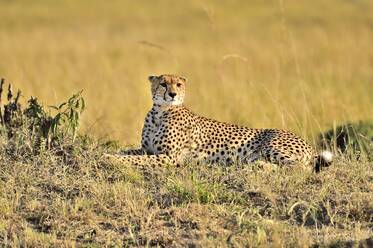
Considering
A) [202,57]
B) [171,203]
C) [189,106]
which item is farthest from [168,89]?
[202,57]

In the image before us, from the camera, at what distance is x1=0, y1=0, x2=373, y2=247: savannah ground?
16.0ft

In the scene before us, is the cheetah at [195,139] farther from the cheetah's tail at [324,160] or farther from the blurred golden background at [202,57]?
the blurred golden background at [202,57]

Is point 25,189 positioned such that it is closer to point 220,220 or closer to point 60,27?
point 220,220

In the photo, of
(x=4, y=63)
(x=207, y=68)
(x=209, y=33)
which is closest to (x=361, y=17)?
(x=209, y=33)

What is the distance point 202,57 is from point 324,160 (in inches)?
428

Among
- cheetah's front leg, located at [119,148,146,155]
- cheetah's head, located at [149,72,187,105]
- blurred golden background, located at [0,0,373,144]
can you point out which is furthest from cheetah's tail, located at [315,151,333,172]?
blurred golden background, located at [0,0,373,144]

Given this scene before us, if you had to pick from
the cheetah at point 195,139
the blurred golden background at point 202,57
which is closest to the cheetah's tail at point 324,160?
the cheetah at point 195,139

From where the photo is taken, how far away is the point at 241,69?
50.2 ft

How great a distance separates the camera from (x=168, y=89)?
264 inches

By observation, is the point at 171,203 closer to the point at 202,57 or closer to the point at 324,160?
the point at 324,160

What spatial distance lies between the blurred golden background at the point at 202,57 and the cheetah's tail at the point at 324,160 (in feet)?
5.92

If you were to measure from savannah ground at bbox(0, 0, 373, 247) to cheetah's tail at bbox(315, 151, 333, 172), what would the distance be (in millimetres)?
71

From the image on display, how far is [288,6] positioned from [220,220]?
20.2m

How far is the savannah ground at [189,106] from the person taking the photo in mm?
4887
